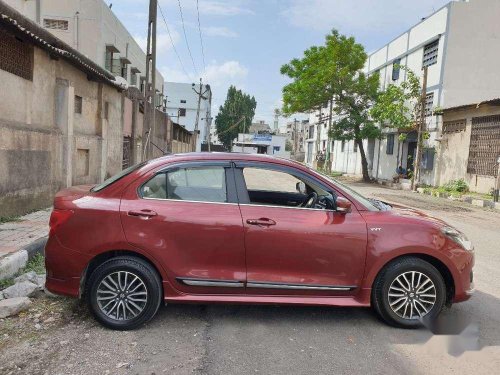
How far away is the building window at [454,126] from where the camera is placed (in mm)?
20589

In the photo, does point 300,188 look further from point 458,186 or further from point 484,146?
point 458,186

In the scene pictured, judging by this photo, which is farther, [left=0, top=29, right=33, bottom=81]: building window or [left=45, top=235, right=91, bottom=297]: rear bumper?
[left=0, top=29, right=33, bottom=81]: building window

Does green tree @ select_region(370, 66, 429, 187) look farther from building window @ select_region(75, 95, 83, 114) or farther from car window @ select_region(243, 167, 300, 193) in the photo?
car window @ select_region(243, 167, 300, 193)

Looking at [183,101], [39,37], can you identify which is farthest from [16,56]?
[183,101]

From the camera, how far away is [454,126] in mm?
21375

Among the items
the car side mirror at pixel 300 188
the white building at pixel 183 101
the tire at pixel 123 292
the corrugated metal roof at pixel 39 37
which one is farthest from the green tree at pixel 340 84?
the white building at pixel 183 101

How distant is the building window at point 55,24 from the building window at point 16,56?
16049 mm

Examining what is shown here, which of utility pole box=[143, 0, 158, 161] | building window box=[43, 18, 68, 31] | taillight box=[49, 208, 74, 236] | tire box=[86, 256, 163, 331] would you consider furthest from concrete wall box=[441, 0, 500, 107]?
taillight box=[49, 208, 74, 236]

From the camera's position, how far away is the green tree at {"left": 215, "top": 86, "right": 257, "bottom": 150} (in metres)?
79.7

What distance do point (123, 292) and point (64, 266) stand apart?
577mm

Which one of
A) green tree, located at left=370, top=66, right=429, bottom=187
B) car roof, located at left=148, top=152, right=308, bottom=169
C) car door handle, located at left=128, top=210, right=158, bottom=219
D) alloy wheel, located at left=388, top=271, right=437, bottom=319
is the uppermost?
green tree, located at left=370, top=66, right=429, bottom=187

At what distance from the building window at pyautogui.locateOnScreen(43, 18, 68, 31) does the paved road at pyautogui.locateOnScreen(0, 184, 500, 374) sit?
71.0 ft

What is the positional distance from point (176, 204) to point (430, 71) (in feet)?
77.9

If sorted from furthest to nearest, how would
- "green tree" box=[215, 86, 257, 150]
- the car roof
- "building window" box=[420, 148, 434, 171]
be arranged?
1. "green tree" box=[215, 86, 257, 150]
2. "building window" box=[420, 148, 434, 171]
3. the car roof
